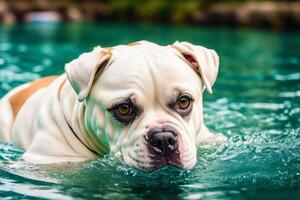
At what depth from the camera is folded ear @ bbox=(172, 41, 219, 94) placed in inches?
173

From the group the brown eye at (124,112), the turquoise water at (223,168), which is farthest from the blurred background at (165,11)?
the brown eye at (124,112)

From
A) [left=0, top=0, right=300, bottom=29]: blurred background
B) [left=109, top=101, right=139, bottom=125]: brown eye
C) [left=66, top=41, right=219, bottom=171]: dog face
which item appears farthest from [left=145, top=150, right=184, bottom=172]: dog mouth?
[left=0, top=0, right=300, bottom=29]: blurred background

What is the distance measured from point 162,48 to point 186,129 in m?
0.64

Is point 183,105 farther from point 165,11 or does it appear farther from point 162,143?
point 165,11

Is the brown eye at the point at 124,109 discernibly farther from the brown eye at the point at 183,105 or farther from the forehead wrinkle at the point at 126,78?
the brown eye at the point at 183,105

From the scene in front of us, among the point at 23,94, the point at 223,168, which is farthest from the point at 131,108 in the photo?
the point at 23,94

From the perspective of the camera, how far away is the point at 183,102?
166 inches

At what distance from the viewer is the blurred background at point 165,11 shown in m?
25.7

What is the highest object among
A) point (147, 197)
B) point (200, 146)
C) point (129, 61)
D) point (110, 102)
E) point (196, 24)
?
point (196, 24)

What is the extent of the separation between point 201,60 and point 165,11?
92.3 feet

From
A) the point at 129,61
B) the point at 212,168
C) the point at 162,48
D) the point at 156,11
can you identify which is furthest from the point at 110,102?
the point at 156,11

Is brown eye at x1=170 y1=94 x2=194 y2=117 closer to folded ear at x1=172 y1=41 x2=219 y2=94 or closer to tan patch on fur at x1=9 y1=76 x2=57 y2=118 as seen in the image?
folded ear at x1=172 y1=41 x2=219 y2=94

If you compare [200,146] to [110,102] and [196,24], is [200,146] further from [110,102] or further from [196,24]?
[196,24]

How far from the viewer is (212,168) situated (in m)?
4.45
